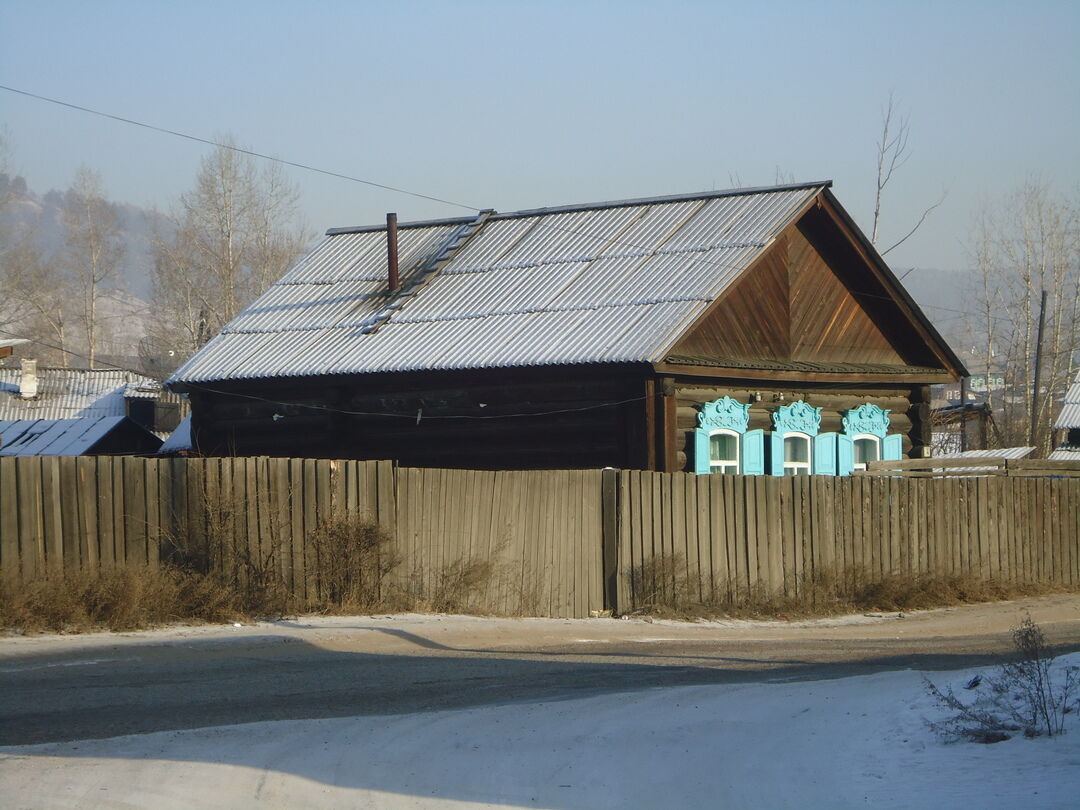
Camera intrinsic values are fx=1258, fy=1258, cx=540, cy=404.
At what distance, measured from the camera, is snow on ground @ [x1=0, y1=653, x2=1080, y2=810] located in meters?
6.93

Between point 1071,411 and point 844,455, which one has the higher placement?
point 1071,411

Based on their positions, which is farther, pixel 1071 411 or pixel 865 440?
pixel 1071 411

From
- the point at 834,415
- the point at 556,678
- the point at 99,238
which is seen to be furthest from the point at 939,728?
the point at 99,238

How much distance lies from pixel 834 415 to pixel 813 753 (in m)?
16.1

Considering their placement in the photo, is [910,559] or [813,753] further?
[910,559]

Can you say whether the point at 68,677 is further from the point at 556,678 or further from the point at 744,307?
the point at 744,307

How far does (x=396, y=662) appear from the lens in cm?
1201

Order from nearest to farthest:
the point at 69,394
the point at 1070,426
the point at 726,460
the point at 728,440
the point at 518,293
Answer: the point at 726,460, the point at 728,440, the point at 518,293, the point at 1070,426, the point at 69,394

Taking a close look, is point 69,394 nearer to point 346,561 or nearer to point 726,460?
point 726,460

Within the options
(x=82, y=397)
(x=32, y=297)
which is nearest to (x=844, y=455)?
(x=82, y=397)

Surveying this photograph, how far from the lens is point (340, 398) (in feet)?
72.7

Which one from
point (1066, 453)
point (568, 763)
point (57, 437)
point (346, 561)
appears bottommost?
point (1066, 453)

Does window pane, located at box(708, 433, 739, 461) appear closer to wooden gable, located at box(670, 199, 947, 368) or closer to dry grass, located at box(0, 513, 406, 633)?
wooden gable, located at box(670, 199, 947, 368)

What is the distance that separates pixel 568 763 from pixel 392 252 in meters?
17.5
